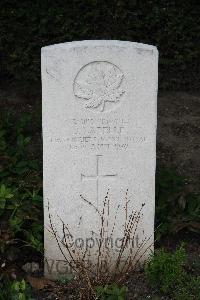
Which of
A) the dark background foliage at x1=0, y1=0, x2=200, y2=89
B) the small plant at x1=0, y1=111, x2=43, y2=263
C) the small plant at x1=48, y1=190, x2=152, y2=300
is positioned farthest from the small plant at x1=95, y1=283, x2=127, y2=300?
the dark background foliage at x1=0, y1=0, x2=200, y2=89

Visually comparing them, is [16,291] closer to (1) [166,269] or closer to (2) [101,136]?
(1) [166,269]

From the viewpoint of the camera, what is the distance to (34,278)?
4355mm

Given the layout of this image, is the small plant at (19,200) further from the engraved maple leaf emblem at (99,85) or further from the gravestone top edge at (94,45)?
the gravestone top edge at (94,45)

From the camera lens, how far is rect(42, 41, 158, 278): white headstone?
393 centimetres

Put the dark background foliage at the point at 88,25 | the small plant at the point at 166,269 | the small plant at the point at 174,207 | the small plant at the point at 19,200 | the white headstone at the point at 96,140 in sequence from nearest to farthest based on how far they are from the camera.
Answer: the white headstone at the point at 96,140
the small plant at the point at 166,269
the small plant at the point at 19,200
the small plant at the point at 174,207
the dark background foliage at the point at 88,25

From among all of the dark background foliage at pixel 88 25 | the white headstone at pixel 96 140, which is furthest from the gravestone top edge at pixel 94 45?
the dark background foliage at pixel 88 25

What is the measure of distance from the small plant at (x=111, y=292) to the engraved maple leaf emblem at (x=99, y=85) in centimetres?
118

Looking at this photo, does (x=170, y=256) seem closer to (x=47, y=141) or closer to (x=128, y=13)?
(x=47, y=141)

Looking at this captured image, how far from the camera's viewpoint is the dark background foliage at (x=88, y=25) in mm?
7336

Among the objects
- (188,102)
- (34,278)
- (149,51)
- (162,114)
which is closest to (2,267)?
(34,278)

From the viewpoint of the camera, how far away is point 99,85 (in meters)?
4.02

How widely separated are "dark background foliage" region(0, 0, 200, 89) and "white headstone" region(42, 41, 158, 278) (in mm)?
3430

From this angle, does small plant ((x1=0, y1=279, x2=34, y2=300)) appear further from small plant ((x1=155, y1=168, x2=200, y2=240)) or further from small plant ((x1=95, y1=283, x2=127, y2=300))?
small plant ((x1=155, y1=168, x2=200, y2=240))

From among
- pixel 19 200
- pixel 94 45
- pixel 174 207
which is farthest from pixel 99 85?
pixel 174 207
